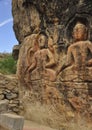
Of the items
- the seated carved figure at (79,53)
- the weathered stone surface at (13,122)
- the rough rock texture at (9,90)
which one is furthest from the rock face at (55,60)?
the weathered stone surface at (13,122)

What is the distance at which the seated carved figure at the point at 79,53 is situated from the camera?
318 inches

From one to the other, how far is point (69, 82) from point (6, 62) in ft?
30.6

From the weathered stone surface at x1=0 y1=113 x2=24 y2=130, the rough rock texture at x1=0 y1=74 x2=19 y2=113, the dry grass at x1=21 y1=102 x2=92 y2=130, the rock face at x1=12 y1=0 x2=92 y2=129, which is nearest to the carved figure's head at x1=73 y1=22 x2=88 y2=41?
the rock face at x1=12 y1=0 x2=92 y2=129

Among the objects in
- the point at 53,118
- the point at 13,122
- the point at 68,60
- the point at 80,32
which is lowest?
the point at 13,122

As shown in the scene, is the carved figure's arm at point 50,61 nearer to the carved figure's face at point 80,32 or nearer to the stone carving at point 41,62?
the stone carving at point 41,62

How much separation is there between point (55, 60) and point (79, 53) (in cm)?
99

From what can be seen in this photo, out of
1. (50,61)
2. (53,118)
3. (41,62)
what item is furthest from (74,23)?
(53,118)

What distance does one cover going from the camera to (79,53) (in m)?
8.26

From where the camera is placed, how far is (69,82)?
27.7ft


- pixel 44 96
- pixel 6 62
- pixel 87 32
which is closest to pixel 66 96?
pixel 44 96

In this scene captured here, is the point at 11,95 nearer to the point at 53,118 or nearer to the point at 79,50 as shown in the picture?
the point at 53,118

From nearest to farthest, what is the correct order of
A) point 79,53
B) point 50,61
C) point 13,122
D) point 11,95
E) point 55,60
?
point 13,122 → point 79,53 → point 55,60 → point 50,61 → point 11,95

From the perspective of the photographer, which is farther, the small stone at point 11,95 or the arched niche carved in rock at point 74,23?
the small stone at point 11,95

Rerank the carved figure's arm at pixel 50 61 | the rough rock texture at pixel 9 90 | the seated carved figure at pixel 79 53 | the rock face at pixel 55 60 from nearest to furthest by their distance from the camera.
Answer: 1. the seated carved figure at pixel 79 53
2. the rock face at pixel 55 60
3. the carved figure's arm at pixel 50 61
4. the rough rock texture at pixel 9 90
